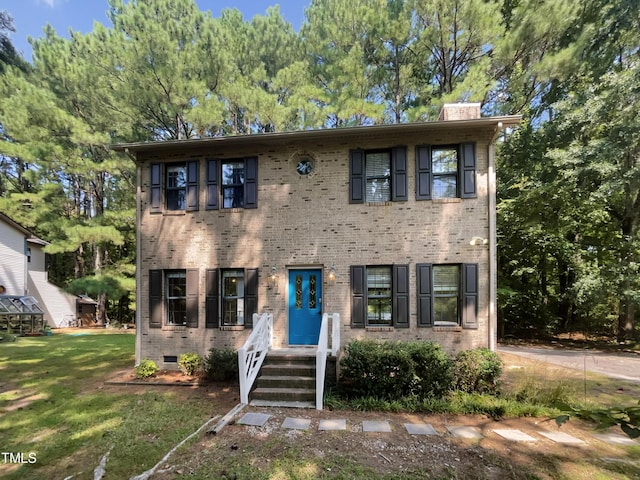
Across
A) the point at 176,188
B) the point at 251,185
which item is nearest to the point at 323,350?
the point at 251,185

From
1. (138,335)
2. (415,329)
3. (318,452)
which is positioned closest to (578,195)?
(415,329)

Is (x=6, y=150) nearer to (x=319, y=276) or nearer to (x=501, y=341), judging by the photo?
(x=319, y=276)

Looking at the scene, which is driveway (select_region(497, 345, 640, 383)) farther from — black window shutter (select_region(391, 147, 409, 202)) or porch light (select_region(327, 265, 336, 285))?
porch light (select_region(327, 265, 336, 285))

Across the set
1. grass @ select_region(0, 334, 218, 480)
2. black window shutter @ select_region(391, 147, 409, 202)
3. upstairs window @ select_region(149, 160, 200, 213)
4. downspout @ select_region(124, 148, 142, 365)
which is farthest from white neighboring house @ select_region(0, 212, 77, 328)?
black window shutter @ select_region(391, 147, 409, 202)

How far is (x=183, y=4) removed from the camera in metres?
15.1

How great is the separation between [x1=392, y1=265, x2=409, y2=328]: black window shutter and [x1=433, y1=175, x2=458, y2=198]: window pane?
2011mm

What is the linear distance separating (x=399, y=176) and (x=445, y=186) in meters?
1.18

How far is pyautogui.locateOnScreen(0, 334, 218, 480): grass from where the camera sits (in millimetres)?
3990

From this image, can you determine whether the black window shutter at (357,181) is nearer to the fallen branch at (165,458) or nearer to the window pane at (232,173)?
the window pane at (232,173)

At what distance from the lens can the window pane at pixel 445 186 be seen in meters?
7.66

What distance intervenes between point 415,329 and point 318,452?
408 centimetres

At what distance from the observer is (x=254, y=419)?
5.17 m

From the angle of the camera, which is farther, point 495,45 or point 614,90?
point 495,45

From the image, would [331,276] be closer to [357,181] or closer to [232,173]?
[357,181]
